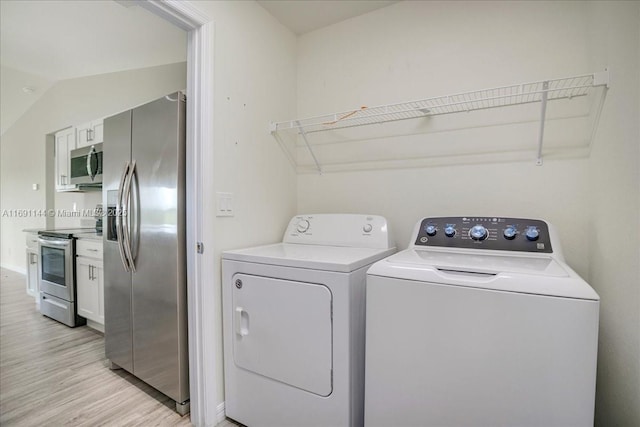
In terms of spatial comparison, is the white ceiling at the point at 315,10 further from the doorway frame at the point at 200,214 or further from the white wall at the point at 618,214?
the white wall at the point at 618,214

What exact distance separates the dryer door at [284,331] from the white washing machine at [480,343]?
22 centimetres

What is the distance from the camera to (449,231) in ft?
4.80

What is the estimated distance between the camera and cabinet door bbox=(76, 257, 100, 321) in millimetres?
2637

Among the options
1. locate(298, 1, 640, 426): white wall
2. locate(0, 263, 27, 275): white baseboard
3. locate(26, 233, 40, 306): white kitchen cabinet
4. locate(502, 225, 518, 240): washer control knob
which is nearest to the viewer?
locate(298, 1, 640, 426): white wall

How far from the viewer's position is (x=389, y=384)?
109cm

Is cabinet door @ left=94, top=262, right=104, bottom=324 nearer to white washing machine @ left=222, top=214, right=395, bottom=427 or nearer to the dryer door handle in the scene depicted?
white washing machine @ left=222, top=214, right=395, bottom=427

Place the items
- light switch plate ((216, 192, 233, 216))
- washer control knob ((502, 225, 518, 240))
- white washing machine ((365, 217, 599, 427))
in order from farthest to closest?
light switch plate ((216, 192, 233, 216)) < washer control knob ((502, 225, 518, 240)) < white washing machine ((365, 217, 599, 427))

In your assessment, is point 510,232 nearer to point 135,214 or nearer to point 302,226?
point 302,226

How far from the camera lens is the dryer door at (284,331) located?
1.27 metres

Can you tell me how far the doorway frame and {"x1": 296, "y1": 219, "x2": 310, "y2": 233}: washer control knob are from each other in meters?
0.60

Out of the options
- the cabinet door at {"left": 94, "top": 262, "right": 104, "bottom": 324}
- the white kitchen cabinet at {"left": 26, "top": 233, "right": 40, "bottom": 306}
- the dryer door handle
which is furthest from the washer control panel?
the white kitchen cabinet at {"left": 26, "top": 233, "right": 40, "bottom": 306}

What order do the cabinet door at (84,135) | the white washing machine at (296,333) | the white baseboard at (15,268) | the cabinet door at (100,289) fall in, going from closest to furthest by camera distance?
the white washing machine at (296,333) < the cabinet door at (100,289) < the cabinet door at (84,135) < the white baseboard at (15,268)

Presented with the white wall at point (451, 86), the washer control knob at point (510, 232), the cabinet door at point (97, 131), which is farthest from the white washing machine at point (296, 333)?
the cabinet door at point (97, 131)

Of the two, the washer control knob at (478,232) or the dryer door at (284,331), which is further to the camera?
the washer control knob at (478,232)
